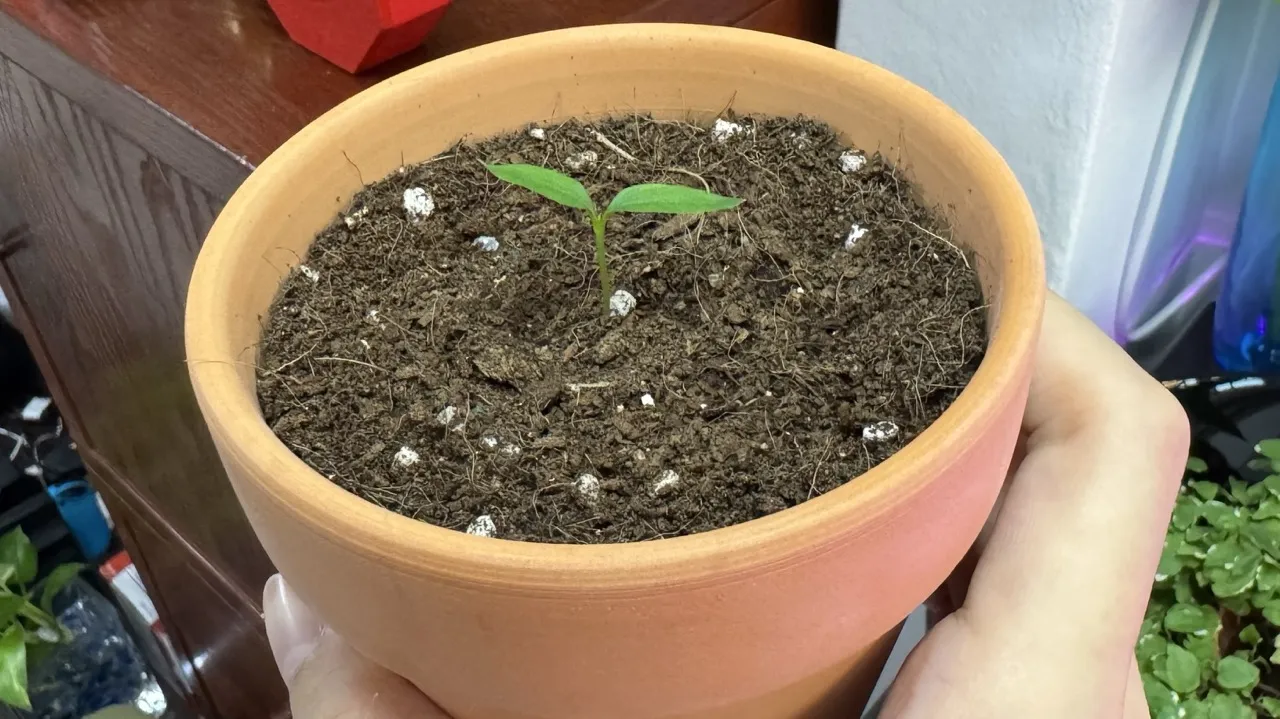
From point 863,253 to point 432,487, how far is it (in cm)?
22

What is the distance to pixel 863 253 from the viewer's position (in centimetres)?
47

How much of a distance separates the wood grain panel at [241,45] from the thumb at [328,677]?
10.1 inches

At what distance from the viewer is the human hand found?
454mm

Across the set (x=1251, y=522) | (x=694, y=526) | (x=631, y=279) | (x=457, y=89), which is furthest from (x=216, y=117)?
(x=1251, y=522)

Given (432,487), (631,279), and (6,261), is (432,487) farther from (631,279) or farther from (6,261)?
(6,261)

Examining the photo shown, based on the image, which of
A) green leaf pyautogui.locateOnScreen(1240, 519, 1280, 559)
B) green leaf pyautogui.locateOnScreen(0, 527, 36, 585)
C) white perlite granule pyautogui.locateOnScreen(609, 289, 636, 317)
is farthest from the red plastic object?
green leaf pyautogui.locateOnScreen(0, 527, 36, 585)

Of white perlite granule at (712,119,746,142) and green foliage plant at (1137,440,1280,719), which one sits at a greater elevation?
white perlite granule at (712,119,746,142)

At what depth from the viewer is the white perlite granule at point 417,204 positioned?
487 mm

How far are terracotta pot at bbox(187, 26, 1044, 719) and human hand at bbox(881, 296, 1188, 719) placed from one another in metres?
0.05

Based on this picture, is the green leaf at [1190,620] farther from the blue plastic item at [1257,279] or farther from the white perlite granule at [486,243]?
the white perlite granule at [486,243]

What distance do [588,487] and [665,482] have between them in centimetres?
3

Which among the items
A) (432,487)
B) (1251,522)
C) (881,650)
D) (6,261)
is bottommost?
(1251,522)

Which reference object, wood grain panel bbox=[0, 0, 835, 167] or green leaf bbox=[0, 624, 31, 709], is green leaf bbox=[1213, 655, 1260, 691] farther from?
green leaf bbox=[0, 624, 31, 709]

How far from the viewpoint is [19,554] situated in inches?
47.5
